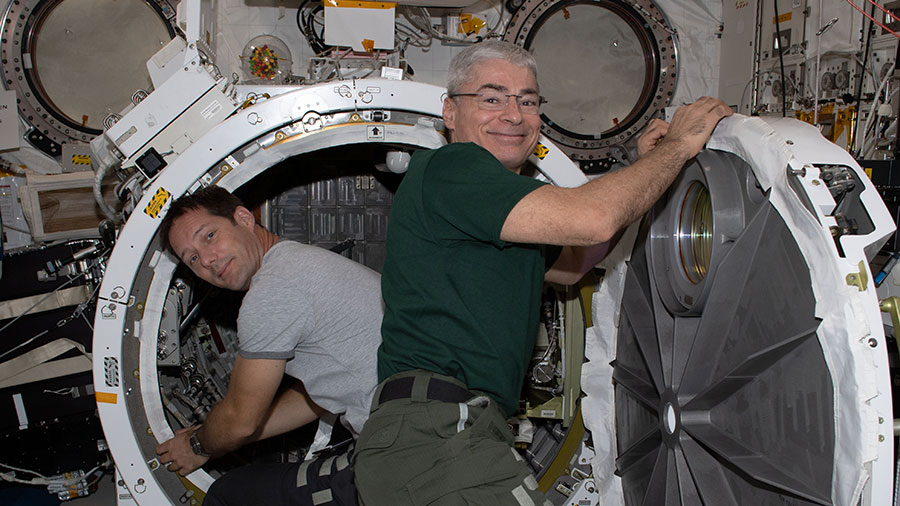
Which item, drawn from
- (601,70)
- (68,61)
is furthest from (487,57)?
(68,61)

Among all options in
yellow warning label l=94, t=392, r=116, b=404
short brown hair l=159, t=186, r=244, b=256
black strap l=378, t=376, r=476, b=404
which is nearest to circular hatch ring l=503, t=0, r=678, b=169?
short brown hair l=159, t=186, r=244, b=256

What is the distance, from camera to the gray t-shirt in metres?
2.35

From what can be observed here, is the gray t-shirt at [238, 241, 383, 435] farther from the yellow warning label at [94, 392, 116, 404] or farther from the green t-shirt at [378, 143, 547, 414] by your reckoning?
the yellow warning label at [94, 392, 116, 404]

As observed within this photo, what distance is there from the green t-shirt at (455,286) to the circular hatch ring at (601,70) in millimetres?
2348

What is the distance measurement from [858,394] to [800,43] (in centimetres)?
254

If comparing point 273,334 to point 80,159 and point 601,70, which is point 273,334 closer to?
point 80,159

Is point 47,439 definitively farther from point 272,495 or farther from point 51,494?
point 272,495

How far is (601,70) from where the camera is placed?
4242mm

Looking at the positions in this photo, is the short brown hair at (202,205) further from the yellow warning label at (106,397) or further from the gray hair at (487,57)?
the gray hair at (487,57)

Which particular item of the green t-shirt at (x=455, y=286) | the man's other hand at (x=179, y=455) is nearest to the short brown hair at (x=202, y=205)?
the man's other hand at (x=179, y=455)

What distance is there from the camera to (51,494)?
3.66 m

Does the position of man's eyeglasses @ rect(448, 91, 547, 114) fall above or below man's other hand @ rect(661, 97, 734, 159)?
above

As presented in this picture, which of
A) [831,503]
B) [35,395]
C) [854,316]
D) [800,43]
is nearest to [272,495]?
[35,395]

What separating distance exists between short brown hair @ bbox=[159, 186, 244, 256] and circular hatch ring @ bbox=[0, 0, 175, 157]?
5.72 ft
